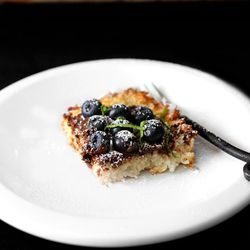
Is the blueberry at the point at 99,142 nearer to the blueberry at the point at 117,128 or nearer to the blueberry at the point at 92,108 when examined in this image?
the blueberry at the point at 117,128

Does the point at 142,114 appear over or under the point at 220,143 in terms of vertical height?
over

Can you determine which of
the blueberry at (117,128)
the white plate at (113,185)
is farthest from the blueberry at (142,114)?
the white plate at (113,185)

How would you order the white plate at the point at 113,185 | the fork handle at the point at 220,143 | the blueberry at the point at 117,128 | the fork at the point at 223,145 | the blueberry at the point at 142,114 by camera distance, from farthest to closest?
the blueberry at the point at 142,114
the blueberry at the point at 117,128
the fork handle at the point at 220,143
the fork at the point at 223,145
the white plate at the point at 113,185

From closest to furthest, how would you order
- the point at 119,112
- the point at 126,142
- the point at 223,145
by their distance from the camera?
the point at 126,142
the point at 223,145
the point at 119,112

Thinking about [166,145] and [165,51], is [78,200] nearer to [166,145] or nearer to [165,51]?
[166,145]

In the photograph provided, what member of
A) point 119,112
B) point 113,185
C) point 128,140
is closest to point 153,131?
point 128,140

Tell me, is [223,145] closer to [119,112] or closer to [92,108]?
[119,112]

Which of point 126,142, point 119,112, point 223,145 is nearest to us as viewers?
point 126,142
